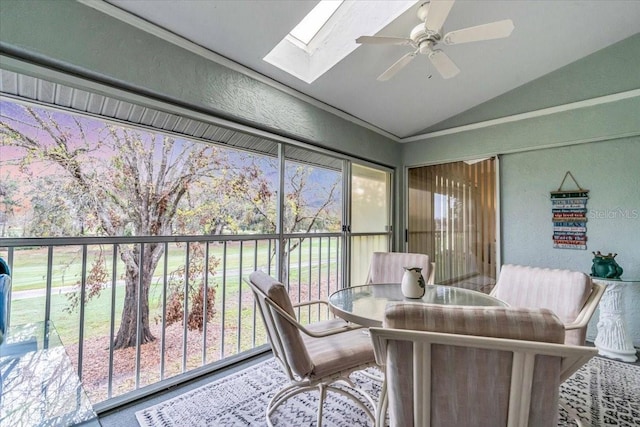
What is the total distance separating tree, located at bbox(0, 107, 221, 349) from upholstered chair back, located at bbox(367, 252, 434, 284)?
1952 mm

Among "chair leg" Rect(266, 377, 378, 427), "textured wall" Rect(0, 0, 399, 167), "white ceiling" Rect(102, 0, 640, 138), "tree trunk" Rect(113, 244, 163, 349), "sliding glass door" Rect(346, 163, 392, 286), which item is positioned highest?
"white ceiling" Rect(102, 0, 640, 138)

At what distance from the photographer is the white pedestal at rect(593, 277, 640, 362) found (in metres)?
2.57

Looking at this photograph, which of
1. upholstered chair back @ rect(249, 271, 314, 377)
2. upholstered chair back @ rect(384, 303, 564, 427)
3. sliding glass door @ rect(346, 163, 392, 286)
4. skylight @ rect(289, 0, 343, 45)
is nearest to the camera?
upholstered chair back @ rect(384, 303, 564, 427)

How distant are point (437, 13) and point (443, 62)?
0.46m

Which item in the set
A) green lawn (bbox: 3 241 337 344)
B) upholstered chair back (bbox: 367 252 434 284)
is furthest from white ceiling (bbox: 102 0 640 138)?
upholstered chair back (bbox: 367 252 434 284)

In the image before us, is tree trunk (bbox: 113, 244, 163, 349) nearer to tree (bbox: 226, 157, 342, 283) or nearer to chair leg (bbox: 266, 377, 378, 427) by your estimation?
tree (bbox: 226, 157, 342, 283)

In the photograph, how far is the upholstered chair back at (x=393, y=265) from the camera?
2.68m

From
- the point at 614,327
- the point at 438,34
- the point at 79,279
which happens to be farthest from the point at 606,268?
the point at 79,279

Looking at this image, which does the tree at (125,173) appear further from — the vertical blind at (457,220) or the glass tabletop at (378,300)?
the vertical blind at (457,220)

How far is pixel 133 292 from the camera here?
258 cm

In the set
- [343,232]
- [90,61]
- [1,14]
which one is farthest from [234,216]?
[1,14]

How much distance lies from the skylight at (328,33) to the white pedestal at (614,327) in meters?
3.01

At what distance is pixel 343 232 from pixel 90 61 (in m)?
2.74

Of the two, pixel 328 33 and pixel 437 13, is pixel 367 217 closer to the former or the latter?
pixel 328 33
